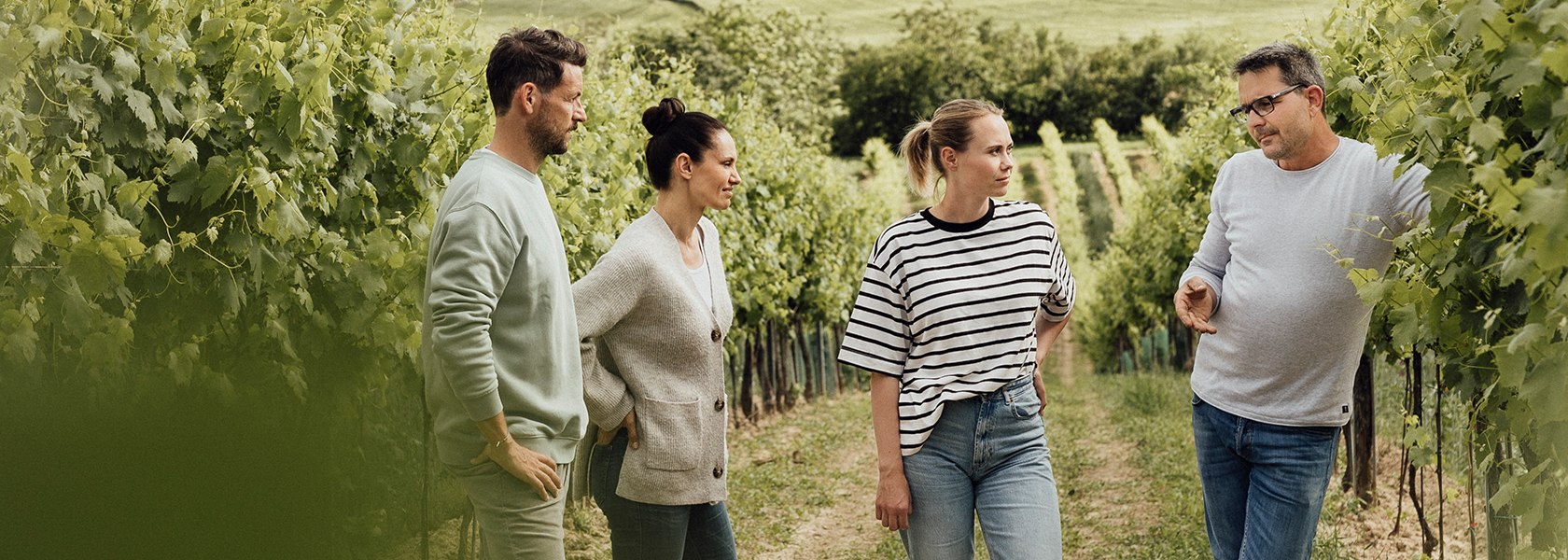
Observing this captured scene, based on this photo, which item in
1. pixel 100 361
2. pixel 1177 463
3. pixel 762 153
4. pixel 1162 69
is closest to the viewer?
pixel 100 361

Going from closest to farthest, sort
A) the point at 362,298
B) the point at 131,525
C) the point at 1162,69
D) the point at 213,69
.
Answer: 1. the point at 131,525
2. the point at 213,69
3. the point at 362,298
4. the point at 1162,69

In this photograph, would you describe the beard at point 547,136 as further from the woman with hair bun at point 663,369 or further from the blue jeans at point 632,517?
the blue jeans at point 632,517

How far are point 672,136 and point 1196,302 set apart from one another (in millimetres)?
1449

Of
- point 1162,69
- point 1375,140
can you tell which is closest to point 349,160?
point 1375,140

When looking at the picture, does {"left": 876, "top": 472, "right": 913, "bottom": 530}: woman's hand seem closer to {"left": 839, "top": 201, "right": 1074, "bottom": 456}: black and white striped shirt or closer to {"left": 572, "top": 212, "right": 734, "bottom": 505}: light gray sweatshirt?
{"left": 839, "top": 201, "right": 1074, "bottom": 456}: black and white striped shirt

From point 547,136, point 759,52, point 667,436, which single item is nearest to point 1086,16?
point 759,52

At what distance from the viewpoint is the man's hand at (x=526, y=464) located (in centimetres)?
248

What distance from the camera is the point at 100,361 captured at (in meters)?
2.76

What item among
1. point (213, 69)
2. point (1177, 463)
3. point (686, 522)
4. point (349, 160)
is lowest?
point (1177, 463)

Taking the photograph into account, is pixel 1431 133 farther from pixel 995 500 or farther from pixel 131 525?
pixel 131 525

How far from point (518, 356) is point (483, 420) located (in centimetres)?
18

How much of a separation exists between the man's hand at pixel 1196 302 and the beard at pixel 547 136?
1650mm

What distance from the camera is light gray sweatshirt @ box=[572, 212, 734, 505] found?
9.98 ft

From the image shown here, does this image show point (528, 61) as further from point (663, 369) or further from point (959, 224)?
point (959, 224)
